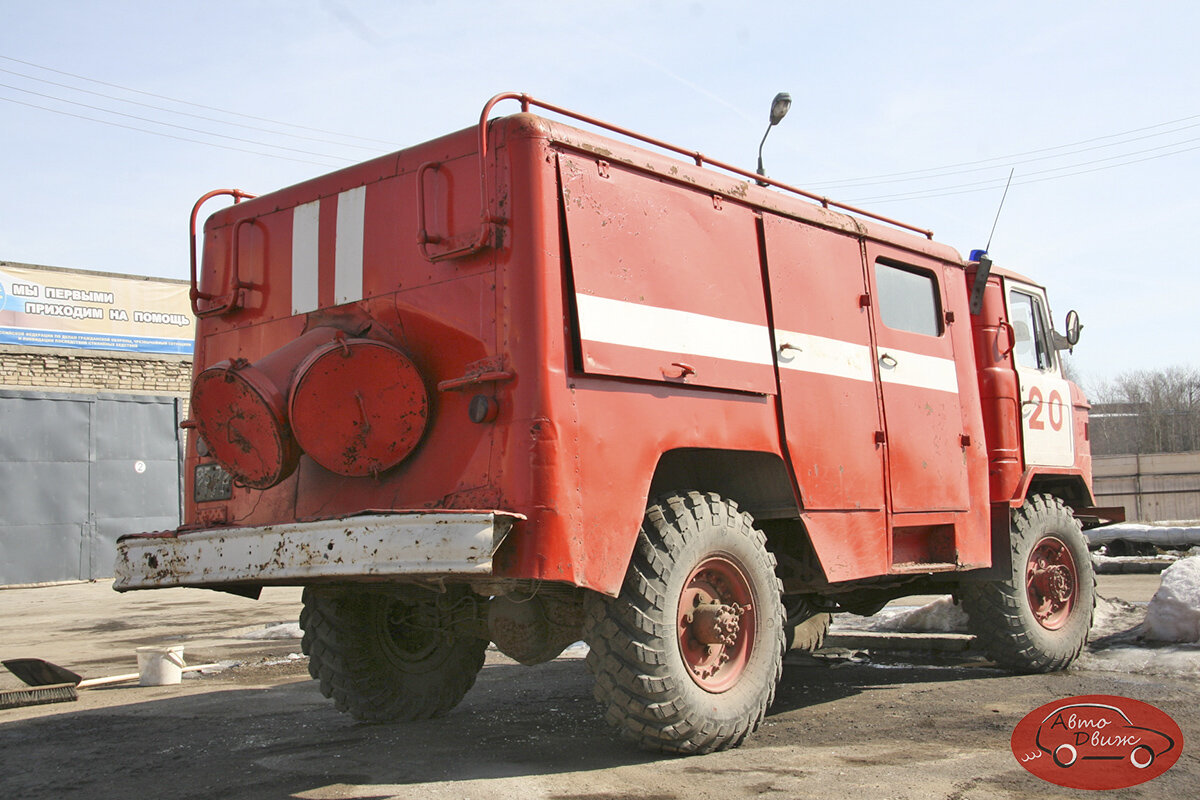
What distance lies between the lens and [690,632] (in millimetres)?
4457

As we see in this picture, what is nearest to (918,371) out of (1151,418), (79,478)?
(79,478)

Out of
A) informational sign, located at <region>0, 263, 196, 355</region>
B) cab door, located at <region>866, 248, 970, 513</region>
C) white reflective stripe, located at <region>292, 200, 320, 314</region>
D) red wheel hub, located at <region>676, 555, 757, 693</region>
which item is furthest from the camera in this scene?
informational sign, located at <region>0, 263, 196, 355</region>

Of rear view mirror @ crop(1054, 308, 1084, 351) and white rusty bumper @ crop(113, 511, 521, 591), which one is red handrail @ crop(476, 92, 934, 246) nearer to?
white rusty bumper @ crop(113, 511, 521, 591)

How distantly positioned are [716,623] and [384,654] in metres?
1.94

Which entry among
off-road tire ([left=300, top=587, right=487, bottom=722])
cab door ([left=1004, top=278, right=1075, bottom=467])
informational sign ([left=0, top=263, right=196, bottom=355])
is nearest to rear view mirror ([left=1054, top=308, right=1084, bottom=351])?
cab door ([left=1004, top=278, right=1075, bottom=467])

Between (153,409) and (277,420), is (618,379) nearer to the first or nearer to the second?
(277,420)

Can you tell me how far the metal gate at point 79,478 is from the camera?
16.9m

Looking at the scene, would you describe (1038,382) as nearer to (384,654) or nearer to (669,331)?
(669,331)

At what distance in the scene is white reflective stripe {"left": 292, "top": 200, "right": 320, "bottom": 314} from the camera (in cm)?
479

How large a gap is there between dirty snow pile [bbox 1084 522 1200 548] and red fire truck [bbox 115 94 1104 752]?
10530mm

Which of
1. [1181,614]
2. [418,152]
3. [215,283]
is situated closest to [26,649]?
[215,283]

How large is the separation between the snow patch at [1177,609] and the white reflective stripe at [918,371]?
2.06 meters

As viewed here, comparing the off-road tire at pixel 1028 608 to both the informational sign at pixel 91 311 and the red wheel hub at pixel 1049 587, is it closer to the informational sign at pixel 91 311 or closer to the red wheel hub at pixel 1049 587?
the red wheel hub at pixel 1049 587
